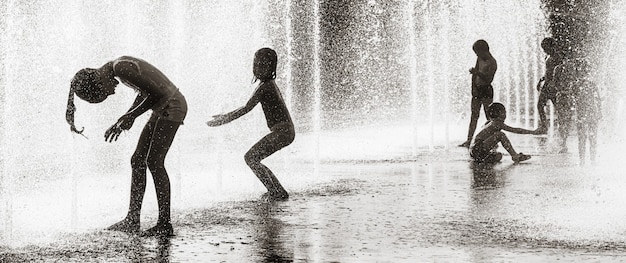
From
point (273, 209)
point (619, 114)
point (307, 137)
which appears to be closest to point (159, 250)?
point (273, 209)

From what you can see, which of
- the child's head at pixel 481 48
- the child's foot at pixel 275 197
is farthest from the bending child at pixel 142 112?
the child's head at pixel 481 48

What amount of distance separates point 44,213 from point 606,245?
4537mm

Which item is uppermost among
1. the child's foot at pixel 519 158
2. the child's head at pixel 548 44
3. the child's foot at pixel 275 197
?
the child's head at pixel 548 44

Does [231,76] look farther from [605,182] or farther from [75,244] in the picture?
[75,244]

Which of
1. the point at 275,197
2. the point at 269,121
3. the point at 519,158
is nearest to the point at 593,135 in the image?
the point at 519,158

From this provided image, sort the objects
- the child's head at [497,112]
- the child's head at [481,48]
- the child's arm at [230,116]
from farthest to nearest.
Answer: the child's head at [481,48], the child's head at [497,112], the child's arm at [230,116]

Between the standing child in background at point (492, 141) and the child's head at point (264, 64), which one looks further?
the standing child in background at point (492, 141)

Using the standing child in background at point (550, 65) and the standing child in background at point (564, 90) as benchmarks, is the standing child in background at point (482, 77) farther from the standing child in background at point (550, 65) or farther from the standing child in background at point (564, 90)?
the standing child in background at point (564, 90)

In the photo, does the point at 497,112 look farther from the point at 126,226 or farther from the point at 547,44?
the point at 126,226

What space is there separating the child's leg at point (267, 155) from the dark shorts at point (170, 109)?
73.2 inches

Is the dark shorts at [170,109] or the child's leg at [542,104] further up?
the child's leg at [542,104]

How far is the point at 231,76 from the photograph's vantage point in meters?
22.0

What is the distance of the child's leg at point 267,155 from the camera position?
9172 millimetres

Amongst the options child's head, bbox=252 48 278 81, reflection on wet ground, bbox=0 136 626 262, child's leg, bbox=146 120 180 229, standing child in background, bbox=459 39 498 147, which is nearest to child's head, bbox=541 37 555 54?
standing child in background, bbox=459 39 498 147
